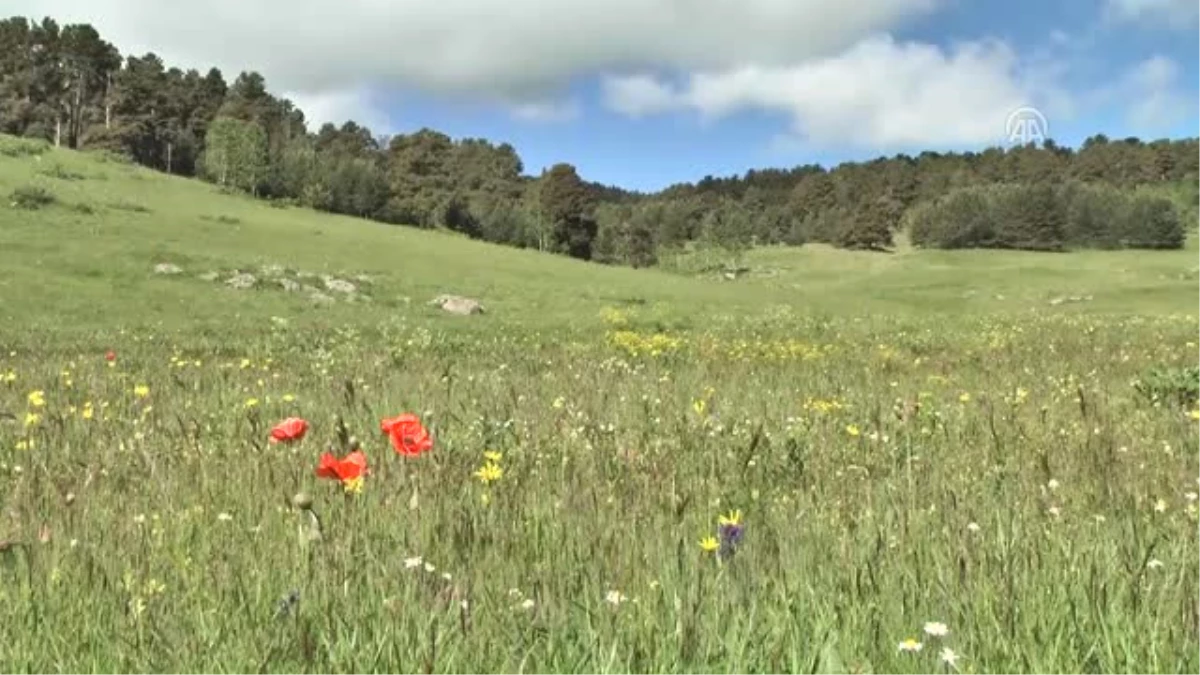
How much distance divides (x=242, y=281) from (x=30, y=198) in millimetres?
17509

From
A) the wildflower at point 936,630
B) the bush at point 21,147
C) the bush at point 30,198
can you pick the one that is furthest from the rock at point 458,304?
the bush at point 21,147

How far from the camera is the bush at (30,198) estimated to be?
47.1 meters

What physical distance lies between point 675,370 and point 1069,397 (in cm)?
477

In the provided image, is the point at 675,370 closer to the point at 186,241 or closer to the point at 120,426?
the point at 120,426

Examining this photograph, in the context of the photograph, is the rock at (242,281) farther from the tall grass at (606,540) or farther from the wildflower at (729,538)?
the wildflower at (729,538)

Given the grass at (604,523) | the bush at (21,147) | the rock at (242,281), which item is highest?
the bush at (21,147)

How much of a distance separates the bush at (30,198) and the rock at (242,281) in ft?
52.3

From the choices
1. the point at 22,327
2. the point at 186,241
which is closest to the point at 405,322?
the point at 22,327

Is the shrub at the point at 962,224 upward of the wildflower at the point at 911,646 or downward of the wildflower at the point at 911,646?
upward

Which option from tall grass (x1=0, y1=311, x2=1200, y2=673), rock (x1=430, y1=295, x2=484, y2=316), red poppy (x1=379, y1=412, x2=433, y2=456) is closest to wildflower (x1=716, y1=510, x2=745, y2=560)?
tall grass (x1=0, y1=311, x2=1200, y2=673)

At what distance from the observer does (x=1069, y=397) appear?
8.71 meters

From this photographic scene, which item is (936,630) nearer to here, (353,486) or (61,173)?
(353,486)

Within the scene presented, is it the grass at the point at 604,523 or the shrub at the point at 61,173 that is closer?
the grass at the point at 604,523

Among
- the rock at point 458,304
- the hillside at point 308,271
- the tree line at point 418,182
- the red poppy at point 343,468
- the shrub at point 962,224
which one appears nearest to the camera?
the red poppy at point 343,468
